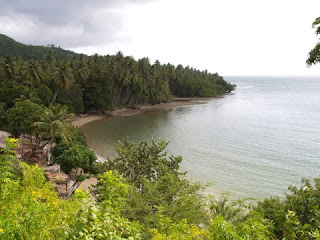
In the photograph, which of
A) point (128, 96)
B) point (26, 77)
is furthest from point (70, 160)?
point (128, 96)

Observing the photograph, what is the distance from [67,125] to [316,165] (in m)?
28.2

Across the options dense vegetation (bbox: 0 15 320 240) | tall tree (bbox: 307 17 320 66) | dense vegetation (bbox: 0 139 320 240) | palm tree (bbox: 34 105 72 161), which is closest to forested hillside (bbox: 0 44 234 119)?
dense vegetation (bbox: 0 15 320 240)

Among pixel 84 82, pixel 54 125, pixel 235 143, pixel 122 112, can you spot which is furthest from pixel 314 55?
pixel 122 112

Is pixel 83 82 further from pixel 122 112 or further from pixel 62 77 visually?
pixel 62 77

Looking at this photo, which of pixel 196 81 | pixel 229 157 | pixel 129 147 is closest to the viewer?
pixel 129 147

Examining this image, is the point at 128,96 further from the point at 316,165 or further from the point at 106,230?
the point at 106,230

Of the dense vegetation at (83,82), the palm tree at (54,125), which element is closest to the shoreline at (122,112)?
the dense vegetation at (83,82)

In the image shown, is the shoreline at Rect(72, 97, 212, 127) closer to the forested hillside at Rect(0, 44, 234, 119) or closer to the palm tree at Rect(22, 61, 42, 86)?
the forested hillside at Rect(0, 44, 234, 119)

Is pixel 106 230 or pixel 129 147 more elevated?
pixel 106 230

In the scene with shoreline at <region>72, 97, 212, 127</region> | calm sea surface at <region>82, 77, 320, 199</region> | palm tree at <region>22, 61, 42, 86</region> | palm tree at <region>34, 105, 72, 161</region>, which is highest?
palm tree at <region>22, 61, 42, 86</region>

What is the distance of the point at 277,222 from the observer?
12523 mm

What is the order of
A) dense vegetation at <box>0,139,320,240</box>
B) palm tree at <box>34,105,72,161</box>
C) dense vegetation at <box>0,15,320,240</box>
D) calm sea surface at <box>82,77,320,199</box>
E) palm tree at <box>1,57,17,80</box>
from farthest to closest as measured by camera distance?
palm tree at <box>1,57,17,80</box> < calm sea surface at <box>82,77,320,199</box> < palm tree at <box>34,105,72,161</box> < dense vegetation at <box>0,15,320,240</box> < dense vegetation at <box>0,139,320,240</box>

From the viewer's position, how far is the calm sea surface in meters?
26.5

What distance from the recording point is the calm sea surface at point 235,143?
26547 mm
